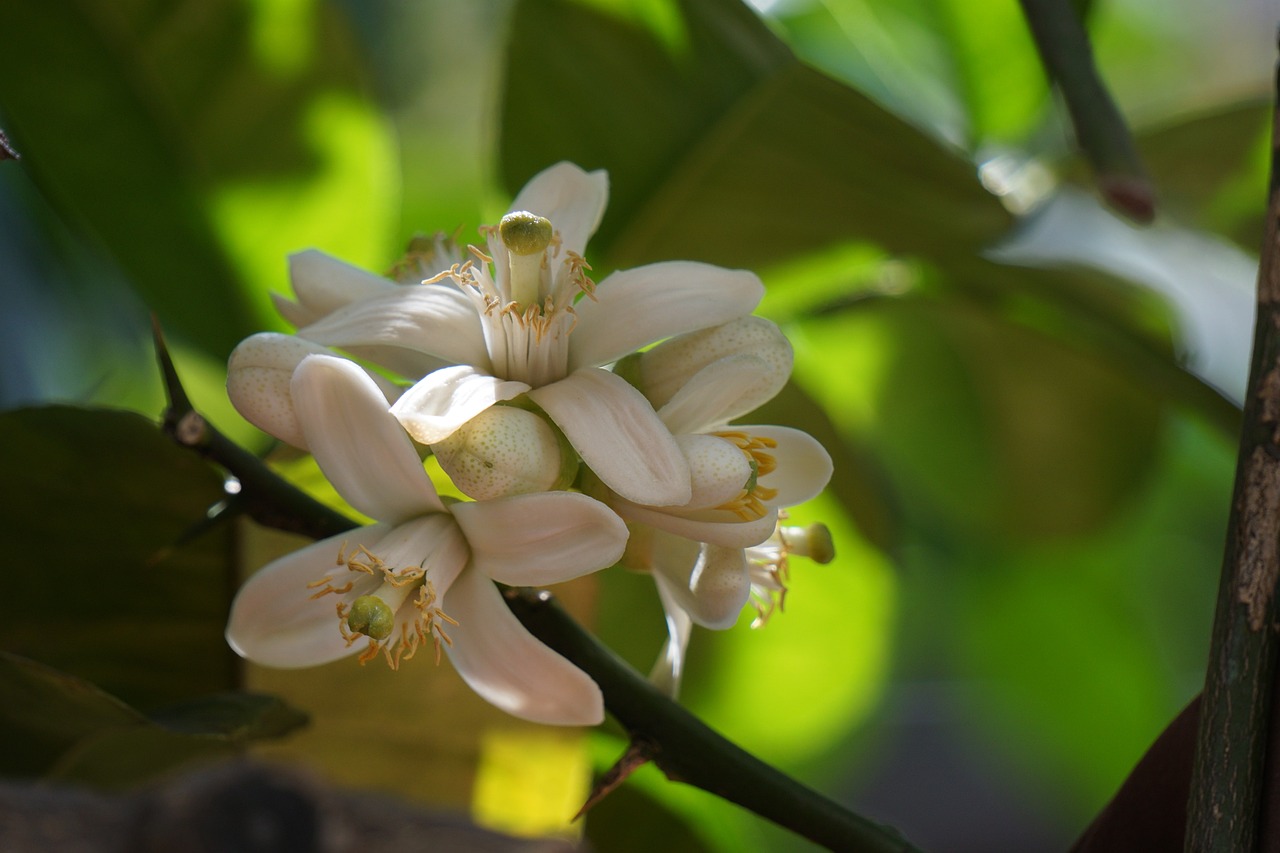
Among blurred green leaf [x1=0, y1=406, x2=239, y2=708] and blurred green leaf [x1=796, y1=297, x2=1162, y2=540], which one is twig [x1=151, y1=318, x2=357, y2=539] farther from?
blurred green leaf [x1=796, y1=297, x2=1162, y2=540]

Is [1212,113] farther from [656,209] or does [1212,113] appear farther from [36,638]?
[36,638]

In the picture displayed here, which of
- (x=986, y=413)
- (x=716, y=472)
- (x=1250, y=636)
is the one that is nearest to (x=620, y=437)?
(x=716, y=472)

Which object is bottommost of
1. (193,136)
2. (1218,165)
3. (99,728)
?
(99,728)

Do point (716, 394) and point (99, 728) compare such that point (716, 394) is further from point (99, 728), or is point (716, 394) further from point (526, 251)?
point (99, 728)

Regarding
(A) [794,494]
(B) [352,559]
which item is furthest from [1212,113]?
(B) [352,559]

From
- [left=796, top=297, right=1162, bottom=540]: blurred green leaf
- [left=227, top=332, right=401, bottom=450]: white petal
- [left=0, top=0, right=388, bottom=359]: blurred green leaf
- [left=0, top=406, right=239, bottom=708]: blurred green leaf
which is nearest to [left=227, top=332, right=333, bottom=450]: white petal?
[left=227, top=332, right=401, bottom=450]: white petal
